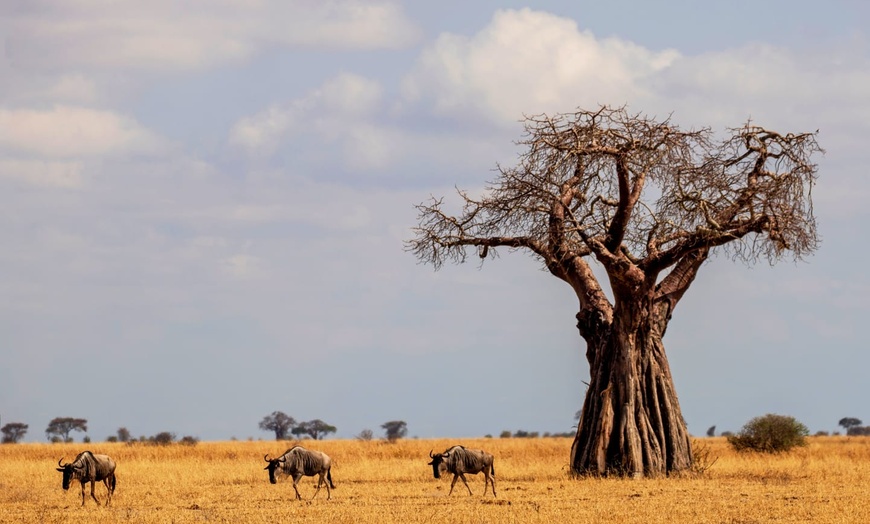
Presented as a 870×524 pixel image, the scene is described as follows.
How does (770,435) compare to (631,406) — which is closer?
(631,406)

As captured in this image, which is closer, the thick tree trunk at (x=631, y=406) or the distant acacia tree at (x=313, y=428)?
the thick tree trunk at (x=631, y=406)

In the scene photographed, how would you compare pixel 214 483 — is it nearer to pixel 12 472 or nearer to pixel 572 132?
pixel 12 472

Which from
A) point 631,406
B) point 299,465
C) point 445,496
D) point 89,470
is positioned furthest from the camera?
point 631,406

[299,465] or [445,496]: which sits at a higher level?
[299,465]

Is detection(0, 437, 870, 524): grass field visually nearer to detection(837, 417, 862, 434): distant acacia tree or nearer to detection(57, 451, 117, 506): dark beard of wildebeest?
detection(57, 451, 117, 506): dark beard of wildebeest

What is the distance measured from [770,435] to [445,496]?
21578mm

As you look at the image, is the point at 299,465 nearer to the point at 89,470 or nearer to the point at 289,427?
the point at 89,470

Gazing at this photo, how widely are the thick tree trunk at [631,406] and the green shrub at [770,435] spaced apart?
1442cm

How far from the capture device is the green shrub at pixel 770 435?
39.9 meters

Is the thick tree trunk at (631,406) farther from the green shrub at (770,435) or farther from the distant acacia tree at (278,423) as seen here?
the distant acacia tree at (278,423)

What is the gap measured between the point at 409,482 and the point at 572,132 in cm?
834

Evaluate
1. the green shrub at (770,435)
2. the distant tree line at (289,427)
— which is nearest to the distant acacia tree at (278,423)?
the distant tree line at (289,427)

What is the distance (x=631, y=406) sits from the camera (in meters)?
25.7

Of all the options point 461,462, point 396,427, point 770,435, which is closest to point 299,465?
point 461,462
